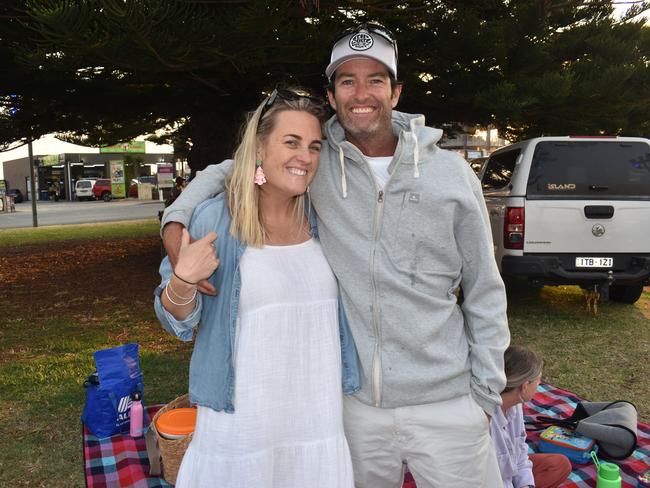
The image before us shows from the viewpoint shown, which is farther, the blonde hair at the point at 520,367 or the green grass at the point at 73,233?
the green grass at the point at 73,233

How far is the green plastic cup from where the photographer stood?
2967 millimetres

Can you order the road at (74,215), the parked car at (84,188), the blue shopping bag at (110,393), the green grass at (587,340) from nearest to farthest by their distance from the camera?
the blue shopping bag at (110,393) → the green grass at (587,340) → the road at (74,215) → the parked car at (84,188)

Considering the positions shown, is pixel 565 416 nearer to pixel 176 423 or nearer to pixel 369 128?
pixel 176 423

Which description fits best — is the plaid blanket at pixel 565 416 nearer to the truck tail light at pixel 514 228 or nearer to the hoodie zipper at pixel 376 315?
the truck tail light at pixel 514 228

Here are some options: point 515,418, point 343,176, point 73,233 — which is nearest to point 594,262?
point 515,418

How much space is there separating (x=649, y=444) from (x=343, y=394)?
2814mm

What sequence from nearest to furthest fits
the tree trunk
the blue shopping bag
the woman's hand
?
the woman's hand, the blue shopping bag, the tree trunk

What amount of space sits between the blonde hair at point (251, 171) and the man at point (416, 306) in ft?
0.53

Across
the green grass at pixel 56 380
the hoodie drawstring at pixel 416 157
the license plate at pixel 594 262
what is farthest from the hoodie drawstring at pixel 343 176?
the license plate at pixel 594 262

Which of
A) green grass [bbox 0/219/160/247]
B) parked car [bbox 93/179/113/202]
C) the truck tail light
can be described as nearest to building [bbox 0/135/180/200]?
parked car [bbox 93/179/113/202]

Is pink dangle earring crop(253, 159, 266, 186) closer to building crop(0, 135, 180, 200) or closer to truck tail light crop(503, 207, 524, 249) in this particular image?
truck tail light crop(503, 207, 524, 249)

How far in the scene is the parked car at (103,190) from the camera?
44.8 m

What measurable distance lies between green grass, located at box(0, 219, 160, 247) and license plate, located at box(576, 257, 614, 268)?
45.5 ft

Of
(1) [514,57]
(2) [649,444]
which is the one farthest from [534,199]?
(2) [649,444]
